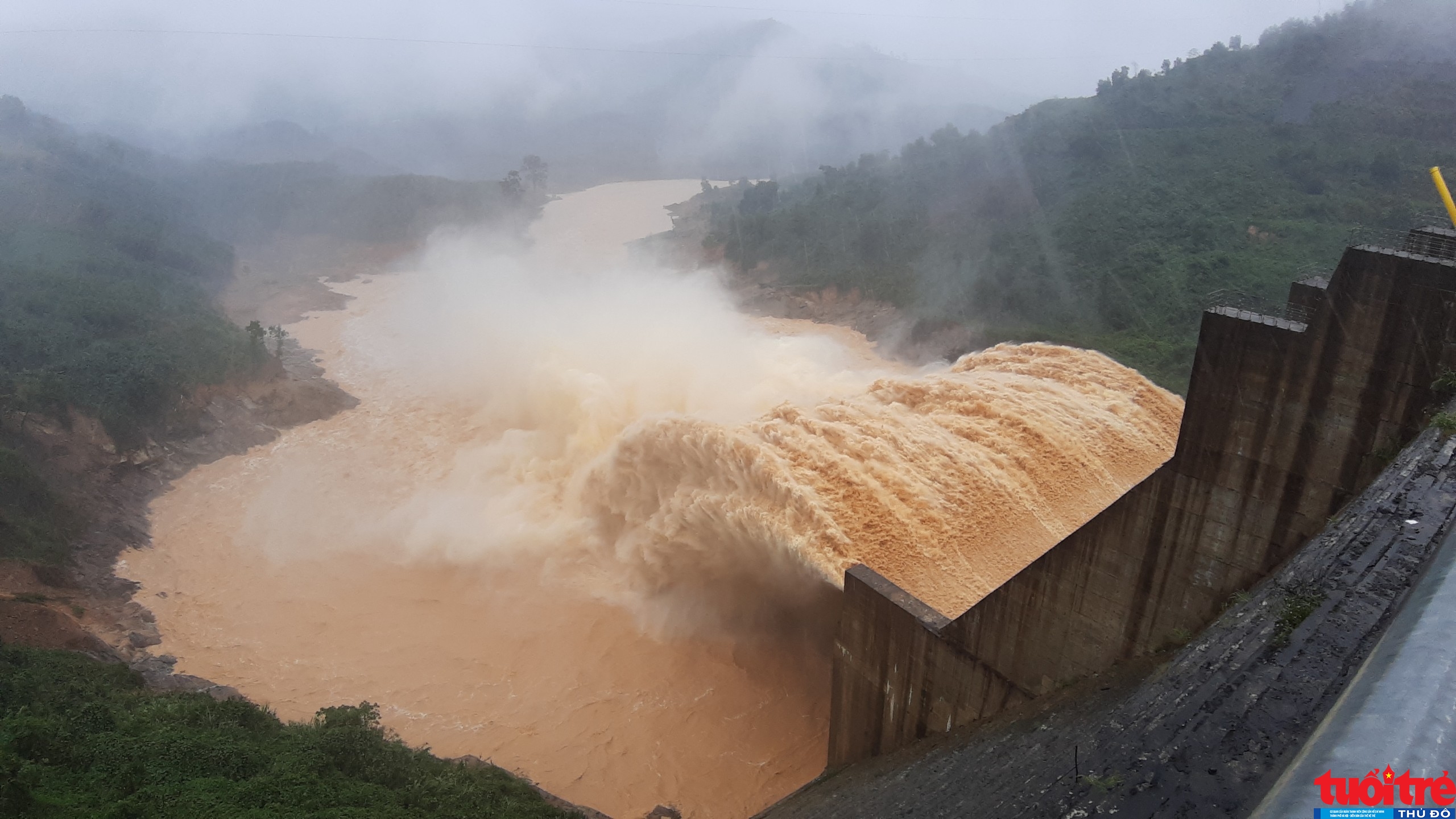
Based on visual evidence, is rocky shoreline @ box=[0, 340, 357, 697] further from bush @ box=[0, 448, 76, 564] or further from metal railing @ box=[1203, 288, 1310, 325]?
metal railing @ box=[1203, 288, 1310, 325]

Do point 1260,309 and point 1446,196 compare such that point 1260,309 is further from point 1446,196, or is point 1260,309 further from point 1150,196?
point 1150,196

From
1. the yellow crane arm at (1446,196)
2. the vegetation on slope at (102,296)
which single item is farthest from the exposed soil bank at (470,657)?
the yellow crane arm at (1446,196)

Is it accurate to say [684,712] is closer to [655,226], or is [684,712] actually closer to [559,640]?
[559,640]

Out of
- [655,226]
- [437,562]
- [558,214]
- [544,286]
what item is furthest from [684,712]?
[558,214]

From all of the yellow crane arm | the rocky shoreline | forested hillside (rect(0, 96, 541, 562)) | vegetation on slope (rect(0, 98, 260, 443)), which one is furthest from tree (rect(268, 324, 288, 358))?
the yellow crane arm

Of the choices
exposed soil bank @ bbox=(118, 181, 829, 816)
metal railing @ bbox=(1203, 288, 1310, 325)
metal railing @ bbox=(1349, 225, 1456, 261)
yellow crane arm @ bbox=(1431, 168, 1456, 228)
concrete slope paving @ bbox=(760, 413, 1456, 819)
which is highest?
yellow crane arm @ bbox=(1431, 168, 1456, 228)

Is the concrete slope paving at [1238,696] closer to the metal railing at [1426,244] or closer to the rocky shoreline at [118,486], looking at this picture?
the metal railing at [1426,244]

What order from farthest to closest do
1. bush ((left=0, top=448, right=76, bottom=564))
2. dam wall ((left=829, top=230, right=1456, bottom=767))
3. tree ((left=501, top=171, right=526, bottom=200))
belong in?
tree ((left=501, top=171, right=526, bottom=200)) → bush ((left=0, top=448, right=76, bottom=564)) → dam wall ((left=829, top=230, right=1456, bottom=767))
